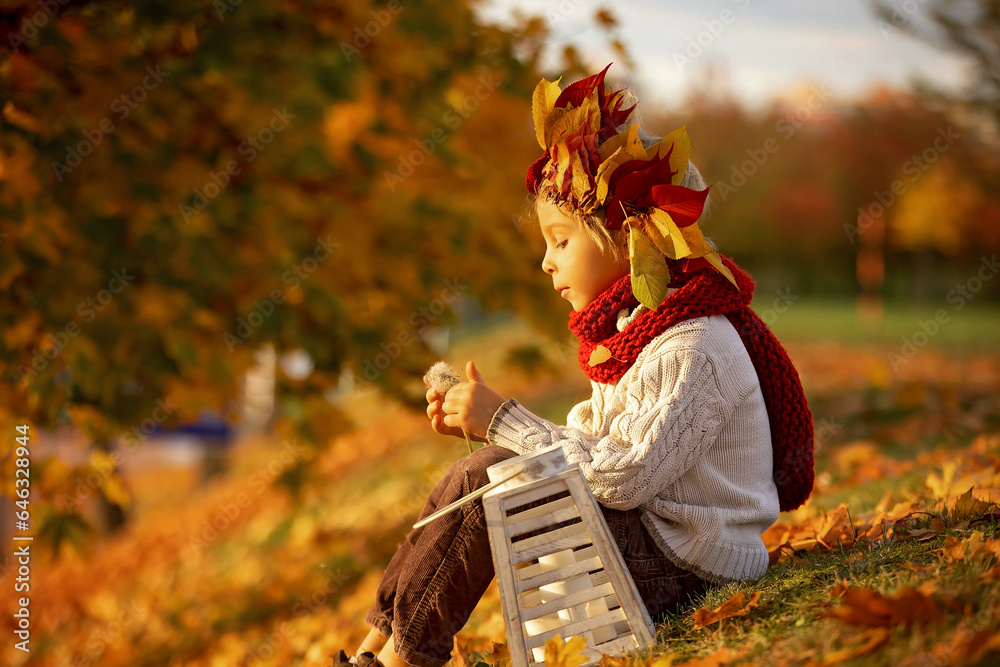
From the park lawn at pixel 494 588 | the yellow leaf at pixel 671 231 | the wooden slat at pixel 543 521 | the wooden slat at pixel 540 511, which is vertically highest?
the yellow leaf at pixel 671 231

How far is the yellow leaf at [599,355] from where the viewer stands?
209cm

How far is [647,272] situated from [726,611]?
80 centimetres

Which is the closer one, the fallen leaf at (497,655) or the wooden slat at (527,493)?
the wooden slat at (527,493)

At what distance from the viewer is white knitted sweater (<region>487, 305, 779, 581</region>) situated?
6.27 ft

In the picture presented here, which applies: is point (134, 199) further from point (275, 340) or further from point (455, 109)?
point (455, 109)

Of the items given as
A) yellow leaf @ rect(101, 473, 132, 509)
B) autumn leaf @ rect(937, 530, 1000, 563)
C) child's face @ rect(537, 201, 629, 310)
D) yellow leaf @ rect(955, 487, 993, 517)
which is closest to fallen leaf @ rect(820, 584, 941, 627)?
autumn leaf @ rect(937, 530, 1000, 563)

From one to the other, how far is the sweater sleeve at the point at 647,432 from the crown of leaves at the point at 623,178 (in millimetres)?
180

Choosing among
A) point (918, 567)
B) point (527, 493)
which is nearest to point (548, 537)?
point (527, 493)

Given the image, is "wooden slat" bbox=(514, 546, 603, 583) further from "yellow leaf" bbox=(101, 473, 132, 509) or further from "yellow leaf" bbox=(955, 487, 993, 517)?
"yellow leaf" bbox=(101, 473, 132, 509)

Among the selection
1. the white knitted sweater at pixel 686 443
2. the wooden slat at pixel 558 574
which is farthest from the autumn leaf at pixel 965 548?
the wooden slat at pixel 558 574

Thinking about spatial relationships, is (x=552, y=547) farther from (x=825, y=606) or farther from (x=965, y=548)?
(x=965, y=548)

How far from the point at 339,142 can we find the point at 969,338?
41.5ft

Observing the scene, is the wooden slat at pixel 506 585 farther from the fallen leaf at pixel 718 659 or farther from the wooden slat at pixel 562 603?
the fallen leaf at pixel 718 659

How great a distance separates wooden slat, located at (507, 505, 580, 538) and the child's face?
0.55 meters
